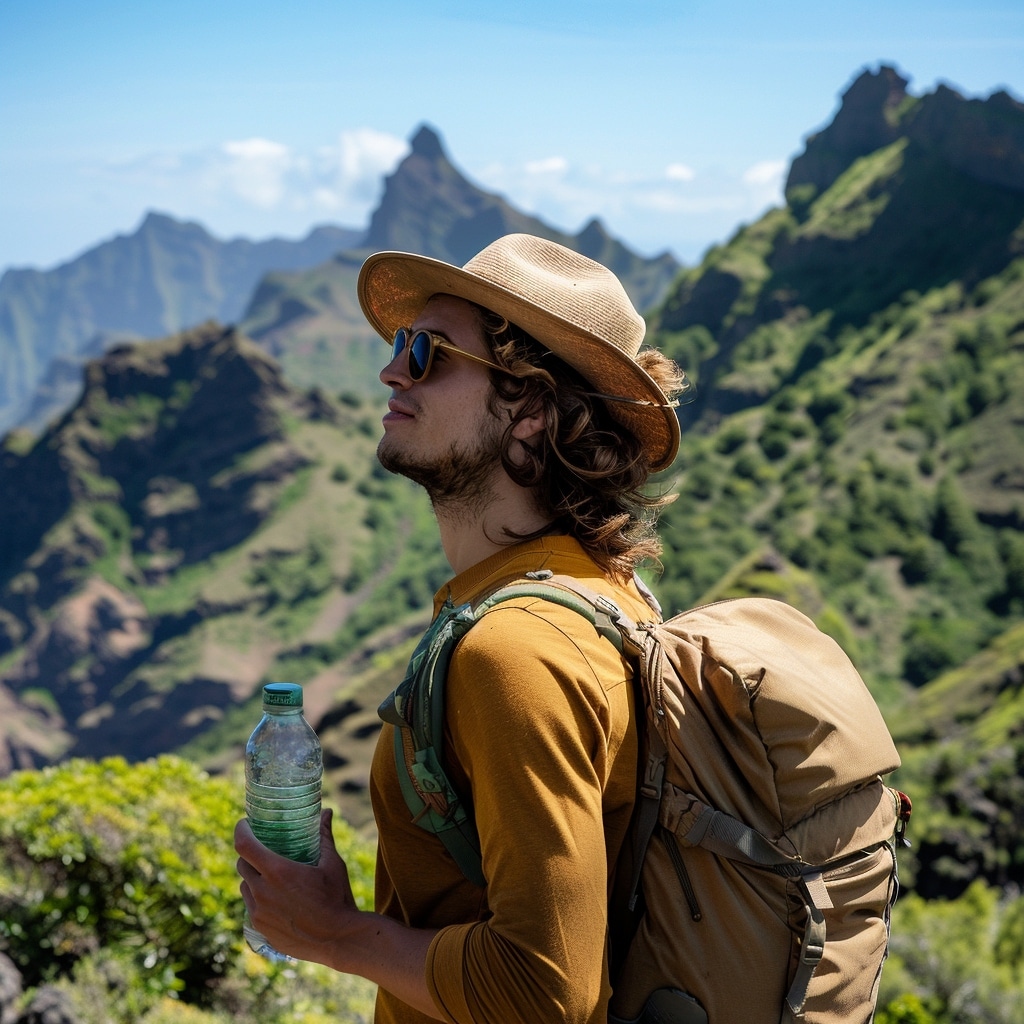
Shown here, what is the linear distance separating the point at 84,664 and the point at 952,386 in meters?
76.0

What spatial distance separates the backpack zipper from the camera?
1671 millimetres

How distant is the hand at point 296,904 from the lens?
5.97 feet

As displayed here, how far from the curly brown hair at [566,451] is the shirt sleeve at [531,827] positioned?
1.52ft

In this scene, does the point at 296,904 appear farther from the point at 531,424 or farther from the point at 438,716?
the point at 531,424

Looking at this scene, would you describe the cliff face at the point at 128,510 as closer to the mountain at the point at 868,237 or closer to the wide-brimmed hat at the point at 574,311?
the mountain at the point at 868,237

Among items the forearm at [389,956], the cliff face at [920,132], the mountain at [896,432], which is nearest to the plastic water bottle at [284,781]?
the forearm at [389,956]

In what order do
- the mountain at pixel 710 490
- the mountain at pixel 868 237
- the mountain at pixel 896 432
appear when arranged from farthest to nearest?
the mountain at pixel 868 237, the mountain at pixel 710 490, the mountain at pixel 896 432

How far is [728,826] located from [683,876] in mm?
116

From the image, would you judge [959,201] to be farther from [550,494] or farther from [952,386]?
[550,494]

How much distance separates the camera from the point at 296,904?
6.04ft

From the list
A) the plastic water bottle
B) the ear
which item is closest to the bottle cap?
the plastic water bottle

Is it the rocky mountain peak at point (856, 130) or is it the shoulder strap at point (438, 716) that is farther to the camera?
the rocky mountain peak at point (856, 130)

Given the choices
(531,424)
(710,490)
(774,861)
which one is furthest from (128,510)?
(774,861)

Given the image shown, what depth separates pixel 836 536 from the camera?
59.7 meters
